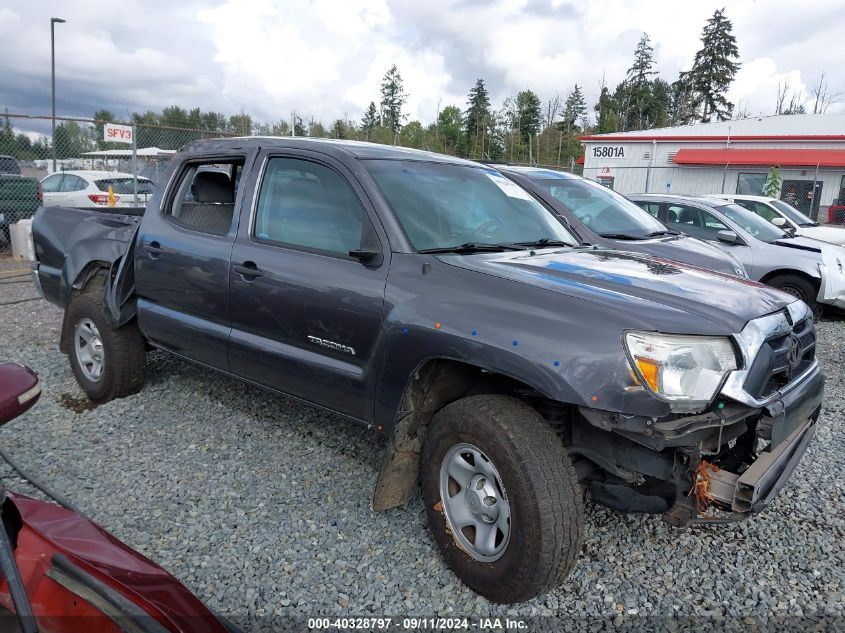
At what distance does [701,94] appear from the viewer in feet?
194

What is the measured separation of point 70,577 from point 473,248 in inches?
85.6

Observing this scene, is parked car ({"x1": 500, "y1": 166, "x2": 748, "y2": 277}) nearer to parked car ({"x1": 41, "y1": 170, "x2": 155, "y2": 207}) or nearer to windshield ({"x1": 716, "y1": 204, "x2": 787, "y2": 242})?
windshield ({"x1": 716, "y1": 204, "x2": 787, "y2": 242})

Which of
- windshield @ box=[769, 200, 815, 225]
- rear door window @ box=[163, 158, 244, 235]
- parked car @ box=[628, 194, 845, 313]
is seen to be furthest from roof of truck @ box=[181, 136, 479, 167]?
windshield @ box=[769, 200, 815, 225]

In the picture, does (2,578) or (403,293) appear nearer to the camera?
(2,578)

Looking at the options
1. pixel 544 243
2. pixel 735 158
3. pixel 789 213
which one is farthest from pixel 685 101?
pixel 544 243

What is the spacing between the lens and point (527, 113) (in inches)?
2101

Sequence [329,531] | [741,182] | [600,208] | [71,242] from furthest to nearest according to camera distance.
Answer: [741,182] → [600,208] → [71,242] → [329,531]

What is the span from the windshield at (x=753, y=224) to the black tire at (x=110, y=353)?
25.1ft

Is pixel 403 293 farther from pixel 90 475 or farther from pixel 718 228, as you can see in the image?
pixel 718 228

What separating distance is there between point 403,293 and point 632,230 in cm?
467

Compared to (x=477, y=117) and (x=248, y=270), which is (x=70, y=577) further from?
(x=477, y=117)

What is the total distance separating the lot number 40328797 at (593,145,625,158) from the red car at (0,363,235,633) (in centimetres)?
3001

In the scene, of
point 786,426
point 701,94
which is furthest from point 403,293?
point 701,94

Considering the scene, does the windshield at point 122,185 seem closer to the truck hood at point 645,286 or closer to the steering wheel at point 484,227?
the steering wheel at point 484,227
